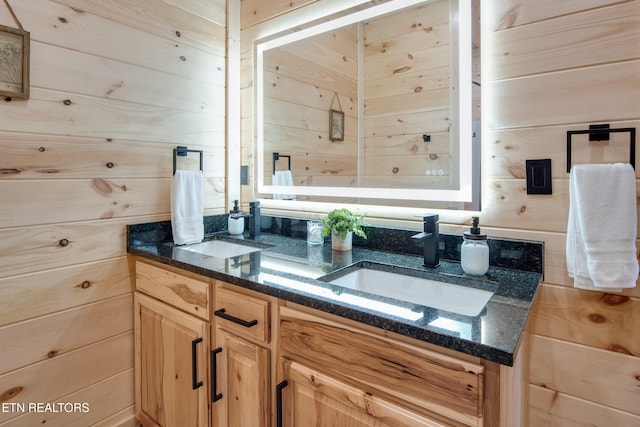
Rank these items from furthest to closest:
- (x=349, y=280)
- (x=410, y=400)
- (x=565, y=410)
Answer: (x=349, y=280)
(x=565, y=410)
(x=410, y=400)

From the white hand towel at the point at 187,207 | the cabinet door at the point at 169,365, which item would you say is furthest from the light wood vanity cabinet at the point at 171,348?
the white hand towel at the point at 187,207

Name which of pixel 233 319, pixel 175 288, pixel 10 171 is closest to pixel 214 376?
pixel 233 319

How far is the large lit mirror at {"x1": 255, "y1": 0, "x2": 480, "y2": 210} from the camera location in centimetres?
126

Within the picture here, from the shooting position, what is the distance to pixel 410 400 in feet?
2.55

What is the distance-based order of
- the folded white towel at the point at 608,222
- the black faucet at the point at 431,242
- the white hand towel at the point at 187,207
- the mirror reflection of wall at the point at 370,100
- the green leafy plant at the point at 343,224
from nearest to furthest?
the folded white towel at the point at 608,222, the black faucet at the point at 431,242, the mirror reflection of wall at the point at 370,100, the green leafy plant at the point at 343,224, the white hand towel at the point at 187,207

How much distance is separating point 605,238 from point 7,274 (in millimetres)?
1886

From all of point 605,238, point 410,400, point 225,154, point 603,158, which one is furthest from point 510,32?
point 225,154

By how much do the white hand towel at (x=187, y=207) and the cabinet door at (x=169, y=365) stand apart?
318mm

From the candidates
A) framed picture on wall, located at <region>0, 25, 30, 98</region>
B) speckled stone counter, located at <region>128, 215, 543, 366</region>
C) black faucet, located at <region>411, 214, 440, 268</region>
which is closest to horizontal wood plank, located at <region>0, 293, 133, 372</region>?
speckled stone counter, located at <region>128, 215, 543, 366</region>

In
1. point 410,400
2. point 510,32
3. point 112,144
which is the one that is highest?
point 510,32

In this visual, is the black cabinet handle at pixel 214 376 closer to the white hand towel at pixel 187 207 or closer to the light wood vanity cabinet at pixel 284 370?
the light wood vanity cabinet at pixel 284 370

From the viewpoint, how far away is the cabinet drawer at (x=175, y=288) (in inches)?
49.6

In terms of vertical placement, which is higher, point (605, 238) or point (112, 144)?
point (112, 144)

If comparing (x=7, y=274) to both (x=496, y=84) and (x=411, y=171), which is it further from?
(x=496, y=84)
